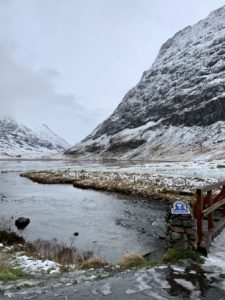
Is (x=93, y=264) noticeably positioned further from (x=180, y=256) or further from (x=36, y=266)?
(x=180, y=256)

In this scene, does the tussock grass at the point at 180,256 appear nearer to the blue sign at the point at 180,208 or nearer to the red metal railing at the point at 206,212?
the red metal railing at the point at 206,212

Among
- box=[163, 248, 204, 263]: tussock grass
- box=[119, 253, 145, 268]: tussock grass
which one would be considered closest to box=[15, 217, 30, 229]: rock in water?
box=[119, 253, 145, 268]: tussock grass

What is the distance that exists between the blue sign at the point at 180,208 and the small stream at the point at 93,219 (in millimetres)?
4014

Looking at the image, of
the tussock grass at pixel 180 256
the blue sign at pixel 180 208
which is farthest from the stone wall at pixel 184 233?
the tussock grass at pixel 180 256

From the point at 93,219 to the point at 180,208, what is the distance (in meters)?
13.8

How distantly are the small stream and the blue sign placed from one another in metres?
4.01

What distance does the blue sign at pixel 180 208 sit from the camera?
11641 mm

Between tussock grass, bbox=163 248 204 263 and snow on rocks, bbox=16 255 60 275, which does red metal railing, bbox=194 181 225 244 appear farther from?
snow on rocks, bbox=16 255 60 275

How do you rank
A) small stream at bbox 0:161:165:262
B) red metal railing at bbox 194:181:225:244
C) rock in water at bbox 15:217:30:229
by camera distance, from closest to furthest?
red metal railing at bbox 194:181:225:244
small stream at bbox 0:161:165:262
rock in water at bbox 15:217:30:229

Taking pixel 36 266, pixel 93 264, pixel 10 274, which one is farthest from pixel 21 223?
pixel 10 274

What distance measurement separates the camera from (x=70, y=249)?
16.0m

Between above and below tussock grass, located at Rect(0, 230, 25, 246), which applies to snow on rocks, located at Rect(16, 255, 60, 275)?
above

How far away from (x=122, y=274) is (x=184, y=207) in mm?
2980

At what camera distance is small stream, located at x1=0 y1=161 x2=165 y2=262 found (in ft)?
58.5
